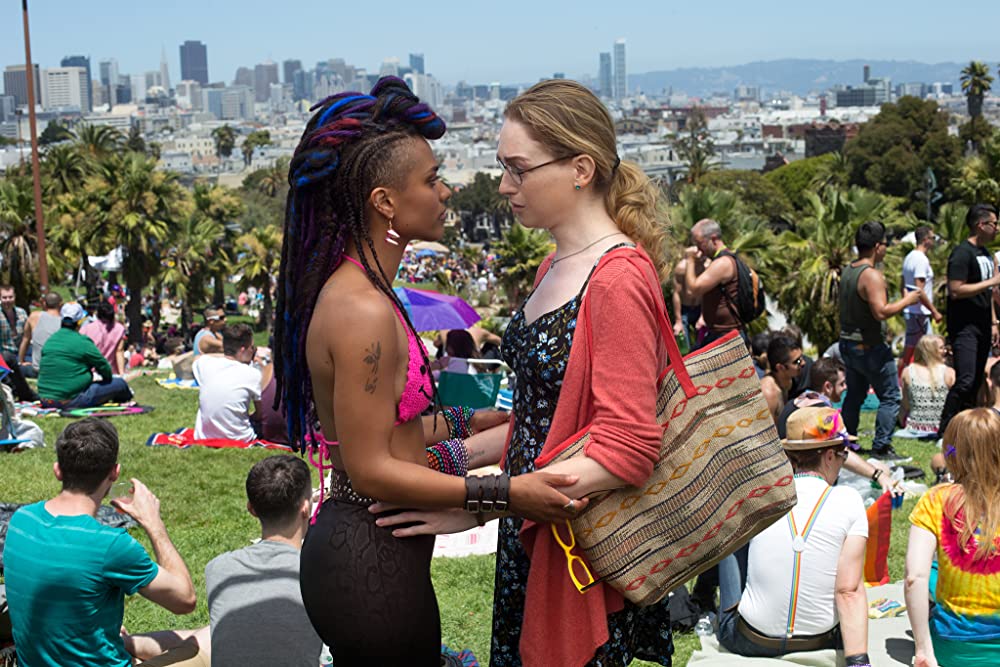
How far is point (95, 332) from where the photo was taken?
11.3 meters

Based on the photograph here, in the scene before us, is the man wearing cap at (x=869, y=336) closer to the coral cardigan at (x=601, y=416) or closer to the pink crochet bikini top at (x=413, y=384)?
the coral cardigan at (x=601, y=416)

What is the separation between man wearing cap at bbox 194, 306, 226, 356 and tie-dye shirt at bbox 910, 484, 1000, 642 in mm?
8524

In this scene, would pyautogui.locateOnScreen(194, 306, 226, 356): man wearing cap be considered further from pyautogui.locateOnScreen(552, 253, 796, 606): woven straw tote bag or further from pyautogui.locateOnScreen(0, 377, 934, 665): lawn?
pyautogui.locateOnScreen(552, 253, 796, 606): woven straw tote bag

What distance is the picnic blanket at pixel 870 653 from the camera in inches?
159

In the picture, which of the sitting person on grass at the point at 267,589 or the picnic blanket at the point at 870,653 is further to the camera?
the picnic blanket at the point at 870,653

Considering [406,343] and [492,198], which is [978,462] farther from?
[492,198]

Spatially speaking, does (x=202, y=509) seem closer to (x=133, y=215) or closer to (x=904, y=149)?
(x=133, y=215)

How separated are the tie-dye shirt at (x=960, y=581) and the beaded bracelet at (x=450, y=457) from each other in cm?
190

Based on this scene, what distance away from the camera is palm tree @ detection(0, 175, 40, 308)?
28.3 m

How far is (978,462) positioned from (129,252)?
31.6 metres

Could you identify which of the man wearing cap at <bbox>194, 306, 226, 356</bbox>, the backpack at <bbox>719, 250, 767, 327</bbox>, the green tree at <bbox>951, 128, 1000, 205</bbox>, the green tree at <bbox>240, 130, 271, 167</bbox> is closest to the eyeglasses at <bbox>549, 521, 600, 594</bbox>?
the backpack at <bbox>719, 250, 767, 327</bbox>

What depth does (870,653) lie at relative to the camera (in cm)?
439

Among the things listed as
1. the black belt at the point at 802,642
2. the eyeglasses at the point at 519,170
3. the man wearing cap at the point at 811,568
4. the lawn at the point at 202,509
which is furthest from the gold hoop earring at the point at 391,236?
the black belt at the point at 802,642

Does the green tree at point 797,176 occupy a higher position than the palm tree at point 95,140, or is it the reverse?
the palm tree at point 95,140
